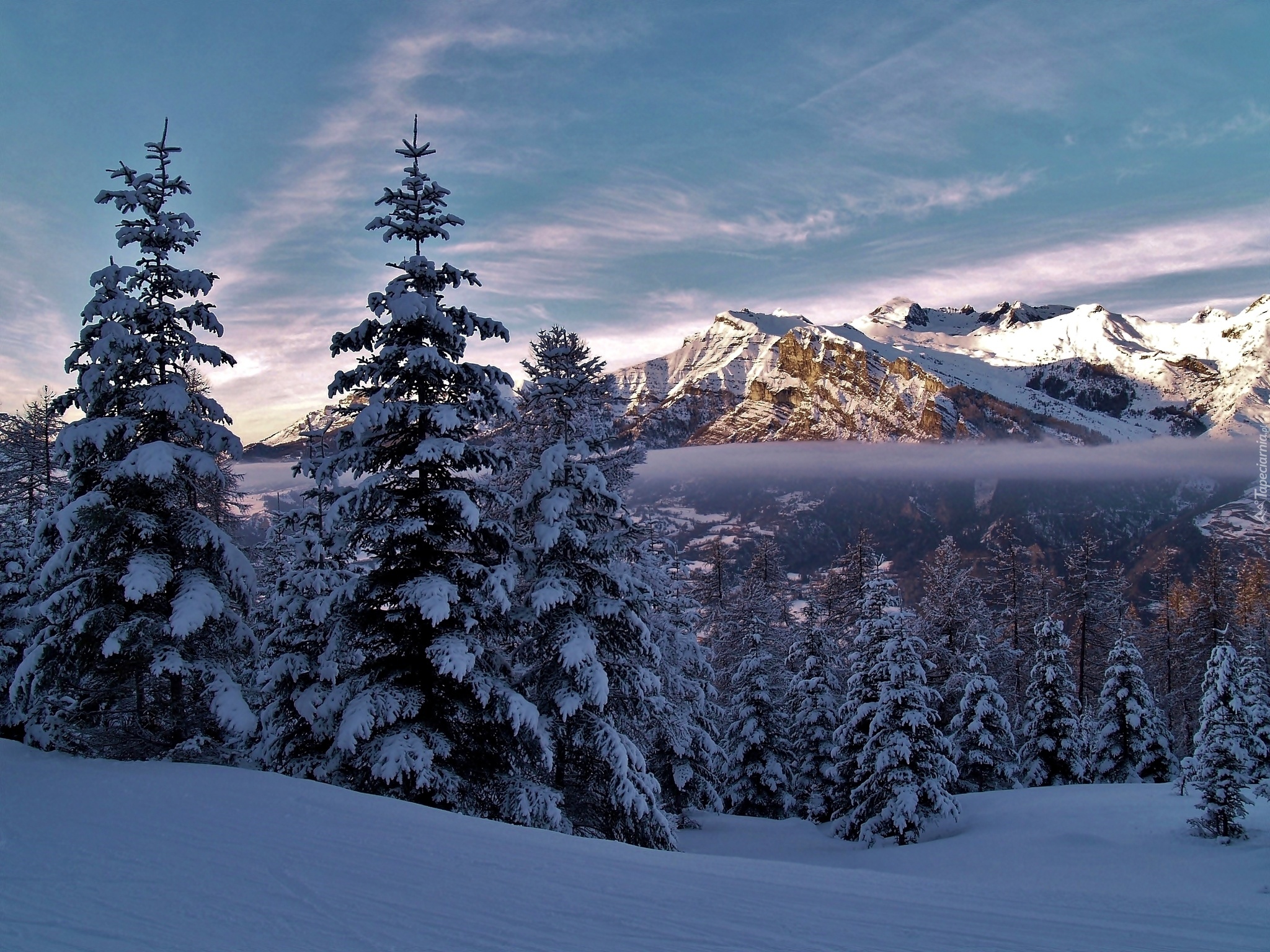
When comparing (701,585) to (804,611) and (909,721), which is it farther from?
(909,721)

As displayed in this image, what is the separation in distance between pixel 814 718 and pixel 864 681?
17.4ft

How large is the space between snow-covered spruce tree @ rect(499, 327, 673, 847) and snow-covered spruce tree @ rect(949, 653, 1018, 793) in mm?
18090

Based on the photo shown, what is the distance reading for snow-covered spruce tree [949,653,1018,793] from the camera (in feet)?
88.8

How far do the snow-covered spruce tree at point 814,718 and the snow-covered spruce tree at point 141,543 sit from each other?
72.8 ft

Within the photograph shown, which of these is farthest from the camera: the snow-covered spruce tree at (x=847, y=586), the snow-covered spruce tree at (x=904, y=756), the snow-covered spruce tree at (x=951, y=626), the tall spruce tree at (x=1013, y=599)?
the snow-covered spruce tree at (x=847, y=586)

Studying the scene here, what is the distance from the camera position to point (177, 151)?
12141mm

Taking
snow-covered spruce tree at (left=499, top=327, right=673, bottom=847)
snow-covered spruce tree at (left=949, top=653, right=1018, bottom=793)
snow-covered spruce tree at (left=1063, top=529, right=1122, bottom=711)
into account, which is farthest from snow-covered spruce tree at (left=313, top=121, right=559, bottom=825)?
snow-covered spruce tree at (left=1063, top=529, right=1122, bottom=711)

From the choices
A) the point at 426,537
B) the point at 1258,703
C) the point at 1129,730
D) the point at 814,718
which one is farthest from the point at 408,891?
the point at 1129,730

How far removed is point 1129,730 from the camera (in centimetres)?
2792

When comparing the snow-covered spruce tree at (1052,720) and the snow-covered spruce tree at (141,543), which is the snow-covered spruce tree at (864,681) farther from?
the snow-covered spruce tree at (141,543)

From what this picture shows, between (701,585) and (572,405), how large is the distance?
30.8m

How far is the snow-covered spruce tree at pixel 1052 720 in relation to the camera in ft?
89.8

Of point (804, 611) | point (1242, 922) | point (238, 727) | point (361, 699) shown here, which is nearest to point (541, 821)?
point (361, 699)

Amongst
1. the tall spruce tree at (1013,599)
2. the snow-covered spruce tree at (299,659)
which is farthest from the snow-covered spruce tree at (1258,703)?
the snow-covered spruce tree at (299,659)
